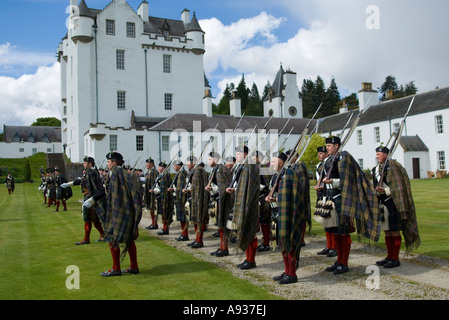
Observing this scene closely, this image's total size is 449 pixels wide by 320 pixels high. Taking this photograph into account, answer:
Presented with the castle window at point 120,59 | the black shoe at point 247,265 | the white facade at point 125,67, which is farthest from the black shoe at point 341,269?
the castle window at point 120,59

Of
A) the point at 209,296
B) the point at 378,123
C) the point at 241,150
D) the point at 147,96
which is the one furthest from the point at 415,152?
the point at 209,296

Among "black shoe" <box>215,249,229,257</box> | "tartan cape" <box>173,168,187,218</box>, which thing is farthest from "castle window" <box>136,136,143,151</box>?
"black shoe" <box>215,249,229,257</box>

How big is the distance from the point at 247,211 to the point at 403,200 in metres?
2.83

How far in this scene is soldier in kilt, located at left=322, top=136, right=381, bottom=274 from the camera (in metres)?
6.55

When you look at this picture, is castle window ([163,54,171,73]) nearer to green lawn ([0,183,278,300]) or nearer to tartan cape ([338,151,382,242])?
green lawn ([0,183,278,300])

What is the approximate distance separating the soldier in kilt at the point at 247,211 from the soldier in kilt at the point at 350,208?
1340 millimetres

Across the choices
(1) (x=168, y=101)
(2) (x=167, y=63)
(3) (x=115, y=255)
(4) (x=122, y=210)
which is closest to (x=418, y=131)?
(1) (x=168, y=101)

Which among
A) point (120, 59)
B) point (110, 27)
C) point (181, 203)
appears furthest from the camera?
point (120, 59)

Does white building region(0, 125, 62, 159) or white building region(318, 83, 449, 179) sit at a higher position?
white building region(0, 125, 62, 159)

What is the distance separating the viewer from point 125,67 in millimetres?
45688

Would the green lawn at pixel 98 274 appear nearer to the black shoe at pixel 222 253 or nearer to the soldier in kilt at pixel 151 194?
the black shoe at pixel 222 253

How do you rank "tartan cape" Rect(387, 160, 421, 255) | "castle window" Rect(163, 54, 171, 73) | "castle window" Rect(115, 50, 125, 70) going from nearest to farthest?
"tartan cape" Rect(387, 160, 421, 255)
"castle window" Rect(115, 50, 125, 70)
"castle window" Rect(163, 54, 171, 73)

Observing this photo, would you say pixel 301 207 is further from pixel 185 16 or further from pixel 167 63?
pixel 185 16

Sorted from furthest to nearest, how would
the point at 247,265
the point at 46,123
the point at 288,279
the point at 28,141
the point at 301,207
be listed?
the point at 46,123 → the point at 28,141 → the point at 247,265 → the point at 301,207 → the point at 288,279
